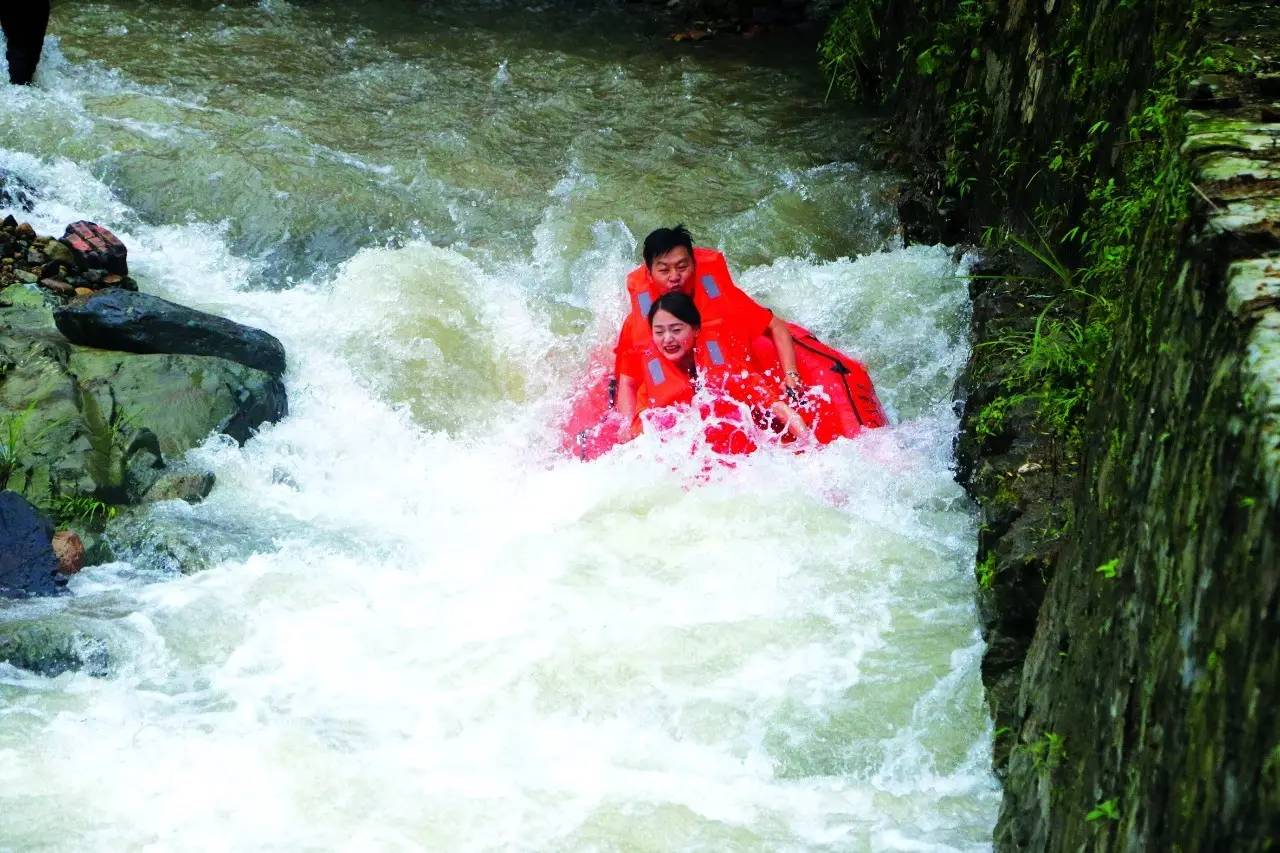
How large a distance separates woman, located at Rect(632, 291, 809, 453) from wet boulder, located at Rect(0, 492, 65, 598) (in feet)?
7.81

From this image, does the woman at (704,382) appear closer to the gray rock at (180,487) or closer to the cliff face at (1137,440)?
the cliff face at (1137,440)

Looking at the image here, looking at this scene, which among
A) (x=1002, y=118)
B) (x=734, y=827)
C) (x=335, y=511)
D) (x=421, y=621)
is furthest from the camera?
(x=1002, y=118)

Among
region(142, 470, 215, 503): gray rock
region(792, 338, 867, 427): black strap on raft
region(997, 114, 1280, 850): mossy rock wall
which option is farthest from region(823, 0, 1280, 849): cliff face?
region(142, 470, 215, 503): gray rock

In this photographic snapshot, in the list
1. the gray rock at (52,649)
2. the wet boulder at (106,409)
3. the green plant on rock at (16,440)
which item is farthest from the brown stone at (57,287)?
the gray rock at (52,649)

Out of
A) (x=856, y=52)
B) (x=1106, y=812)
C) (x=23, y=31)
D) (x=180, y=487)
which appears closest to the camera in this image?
(x=1106, y=812)

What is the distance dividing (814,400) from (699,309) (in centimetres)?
76

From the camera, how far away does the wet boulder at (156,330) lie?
241 inches

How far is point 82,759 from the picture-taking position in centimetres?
385

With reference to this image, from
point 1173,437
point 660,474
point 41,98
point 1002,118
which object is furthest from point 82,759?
point 41,98

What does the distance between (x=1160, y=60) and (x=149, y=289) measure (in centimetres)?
494

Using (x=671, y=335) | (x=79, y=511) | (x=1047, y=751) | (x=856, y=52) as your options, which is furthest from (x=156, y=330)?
(x=856, y=52)

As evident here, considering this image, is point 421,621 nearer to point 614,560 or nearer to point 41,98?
point 614,560

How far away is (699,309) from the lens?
255 inches

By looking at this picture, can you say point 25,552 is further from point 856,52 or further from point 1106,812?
point 856,52
